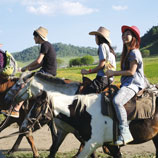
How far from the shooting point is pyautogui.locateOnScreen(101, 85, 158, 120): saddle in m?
4.69

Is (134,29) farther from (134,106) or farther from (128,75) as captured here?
(134,106)

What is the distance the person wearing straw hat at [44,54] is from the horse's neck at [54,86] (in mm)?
1001

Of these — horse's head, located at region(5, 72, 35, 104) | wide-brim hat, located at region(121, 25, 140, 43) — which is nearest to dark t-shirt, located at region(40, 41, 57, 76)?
horse's head, located at region(5, 72, 35, 104)

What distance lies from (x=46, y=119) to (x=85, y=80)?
1.79 meters

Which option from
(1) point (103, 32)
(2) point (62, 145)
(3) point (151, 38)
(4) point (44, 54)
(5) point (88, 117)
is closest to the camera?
(5) point (88, 117)

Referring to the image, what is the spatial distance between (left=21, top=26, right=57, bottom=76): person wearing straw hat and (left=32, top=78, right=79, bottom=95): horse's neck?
1.00m

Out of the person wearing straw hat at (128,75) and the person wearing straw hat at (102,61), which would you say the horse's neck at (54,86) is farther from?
the person wearing straw hat at (128,75)

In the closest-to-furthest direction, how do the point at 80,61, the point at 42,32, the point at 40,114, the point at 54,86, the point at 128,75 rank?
the point at 40,114
the point at 128,75
the point at 54,86
the point at 42,32
the point at 80,61

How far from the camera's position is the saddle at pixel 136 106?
469cm

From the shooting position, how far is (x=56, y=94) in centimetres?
491

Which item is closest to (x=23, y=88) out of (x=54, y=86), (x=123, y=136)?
(x=54, y=86)

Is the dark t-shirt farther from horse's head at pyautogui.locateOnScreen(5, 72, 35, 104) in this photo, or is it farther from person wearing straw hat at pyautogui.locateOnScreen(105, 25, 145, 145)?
person wearing straw hat at pyautogui.locateOnScreen(105, 25, 145, 145)

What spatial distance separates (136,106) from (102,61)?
47.0 inches

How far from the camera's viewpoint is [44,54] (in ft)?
21.2
